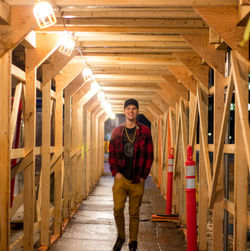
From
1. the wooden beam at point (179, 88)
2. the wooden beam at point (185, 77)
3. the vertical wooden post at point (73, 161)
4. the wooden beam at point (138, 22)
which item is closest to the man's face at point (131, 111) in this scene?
the wooden beam at point (138, 22)

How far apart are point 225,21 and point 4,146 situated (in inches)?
103

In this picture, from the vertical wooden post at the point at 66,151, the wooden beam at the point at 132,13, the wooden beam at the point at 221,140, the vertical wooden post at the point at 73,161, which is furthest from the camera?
the vertical wooden post at the point at 73,161

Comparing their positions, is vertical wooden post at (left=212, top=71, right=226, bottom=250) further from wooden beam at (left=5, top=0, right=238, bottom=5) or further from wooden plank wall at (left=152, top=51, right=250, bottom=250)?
wooden beam at (left=5, top=0, right=238, bottom=5)

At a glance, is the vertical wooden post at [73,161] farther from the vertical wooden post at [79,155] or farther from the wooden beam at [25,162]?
the wooden beam at [25,162]

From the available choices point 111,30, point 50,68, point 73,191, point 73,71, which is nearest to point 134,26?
point 111,30

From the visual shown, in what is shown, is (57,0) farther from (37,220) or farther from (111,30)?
(37,220)

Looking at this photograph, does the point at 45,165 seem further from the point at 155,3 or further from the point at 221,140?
the point at 155,3

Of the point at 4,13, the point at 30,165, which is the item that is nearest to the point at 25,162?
the point at 30,165

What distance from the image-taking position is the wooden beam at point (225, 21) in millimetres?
4188

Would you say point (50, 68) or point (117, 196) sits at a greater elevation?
point (50, 68)

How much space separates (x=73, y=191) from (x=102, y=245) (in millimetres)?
2835

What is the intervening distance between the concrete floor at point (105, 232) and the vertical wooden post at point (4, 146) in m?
2.27

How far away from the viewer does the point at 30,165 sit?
5.18m

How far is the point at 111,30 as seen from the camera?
221 inches
